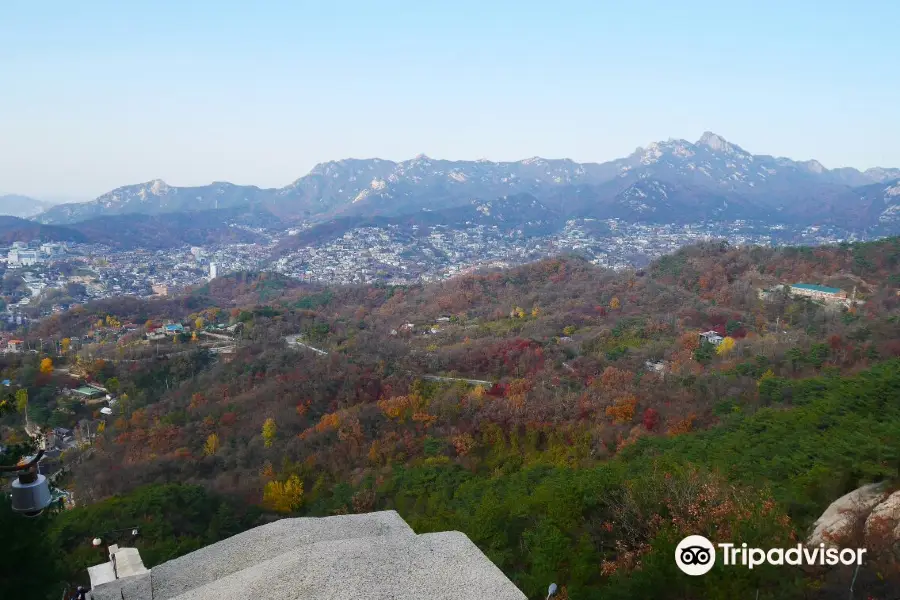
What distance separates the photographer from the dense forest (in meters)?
7.90

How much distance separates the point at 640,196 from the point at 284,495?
462 ft

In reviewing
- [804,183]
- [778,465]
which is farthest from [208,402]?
[804,183]

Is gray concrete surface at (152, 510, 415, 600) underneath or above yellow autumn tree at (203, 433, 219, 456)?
above

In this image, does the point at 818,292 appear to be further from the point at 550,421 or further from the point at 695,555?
the point at 695,555

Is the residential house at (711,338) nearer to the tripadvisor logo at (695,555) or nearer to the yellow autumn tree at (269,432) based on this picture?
the yellow autumn tree at (269,432)

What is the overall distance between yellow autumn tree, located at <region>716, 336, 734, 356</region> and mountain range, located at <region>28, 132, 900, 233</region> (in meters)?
103

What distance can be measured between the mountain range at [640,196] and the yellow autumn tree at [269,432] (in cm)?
11166

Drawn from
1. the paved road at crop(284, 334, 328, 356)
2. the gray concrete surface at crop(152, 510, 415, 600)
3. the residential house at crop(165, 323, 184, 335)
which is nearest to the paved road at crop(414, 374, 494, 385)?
the paved road at crop(284, 334, 328, 356)

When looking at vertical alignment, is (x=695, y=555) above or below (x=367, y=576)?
below

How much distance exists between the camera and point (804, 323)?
27.7 meters

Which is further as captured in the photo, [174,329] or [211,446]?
[174,329]

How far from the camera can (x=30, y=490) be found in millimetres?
4031

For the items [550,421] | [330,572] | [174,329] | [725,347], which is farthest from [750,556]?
[174,329]

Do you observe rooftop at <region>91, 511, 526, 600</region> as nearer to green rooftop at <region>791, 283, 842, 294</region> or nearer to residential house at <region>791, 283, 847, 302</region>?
residential house at <region>791, 283, 847, 302</region>
